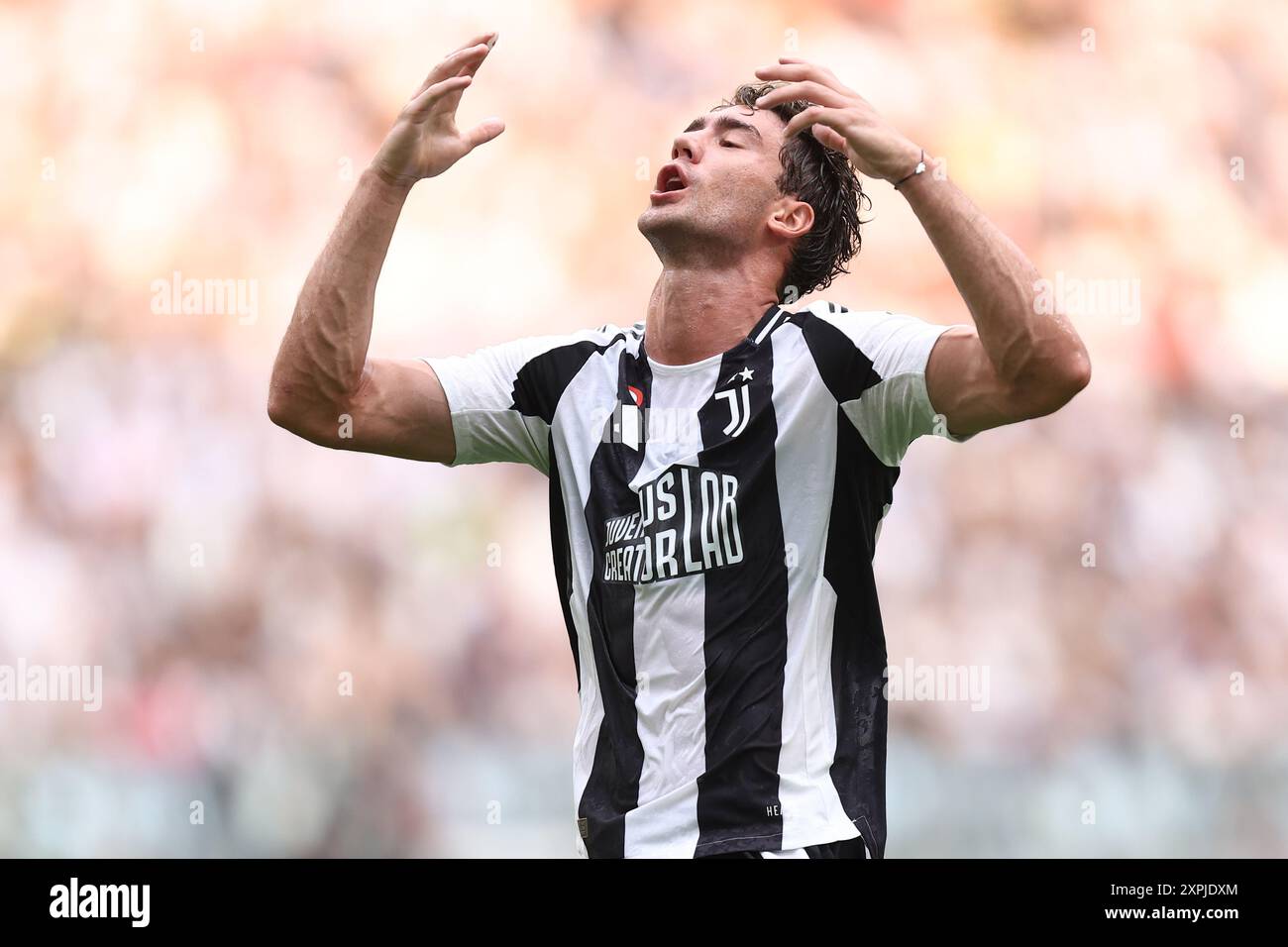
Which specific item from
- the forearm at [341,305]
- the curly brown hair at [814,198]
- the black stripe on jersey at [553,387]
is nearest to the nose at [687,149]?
the curly brown hair at [814,198]

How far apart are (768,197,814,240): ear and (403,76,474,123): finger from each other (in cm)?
78

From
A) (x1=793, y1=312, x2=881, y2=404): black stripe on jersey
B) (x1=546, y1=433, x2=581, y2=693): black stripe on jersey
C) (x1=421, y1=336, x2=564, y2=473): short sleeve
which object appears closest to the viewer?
(x1=793, y1=312, x2=881, y2=404): black stripe on jersey

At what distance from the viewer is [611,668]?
2912mm

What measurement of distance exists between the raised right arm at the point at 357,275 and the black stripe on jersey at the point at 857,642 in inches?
38.7

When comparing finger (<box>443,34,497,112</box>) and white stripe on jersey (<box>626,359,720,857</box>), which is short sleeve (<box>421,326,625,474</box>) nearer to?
white stripe on jersey (<box>626,359,720,857</box>)

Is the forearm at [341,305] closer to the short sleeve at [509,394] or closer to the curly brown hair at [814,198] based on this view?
the short sleeve at [509,394]

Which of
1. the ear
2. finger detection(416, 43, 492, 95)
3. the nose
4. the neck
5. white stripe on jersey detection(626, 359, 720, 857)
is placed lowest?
white stripe on jersey detection(626, 359, 720, 857)

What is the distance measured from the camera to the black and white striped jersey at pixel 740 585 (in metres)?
2.74

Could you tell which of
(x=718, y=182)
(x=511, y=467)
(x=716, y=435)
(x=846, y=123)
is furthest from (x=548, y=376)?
(x=511, y=467)

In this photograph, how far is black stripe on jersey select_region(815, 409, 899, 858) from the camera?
2.81 meters

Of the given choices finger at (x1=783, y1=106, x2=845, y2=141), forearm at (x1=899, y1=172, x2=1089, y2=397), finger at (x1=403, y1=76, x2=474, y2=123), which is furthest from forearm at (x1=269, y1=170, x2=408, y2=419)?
forearm at (x1=899, y1=172, x2=1089, y2=397)

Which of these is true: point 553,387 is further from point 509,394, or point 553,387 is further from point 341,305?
point 341,305

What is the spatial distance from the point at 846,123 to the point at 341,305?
1.07 m
